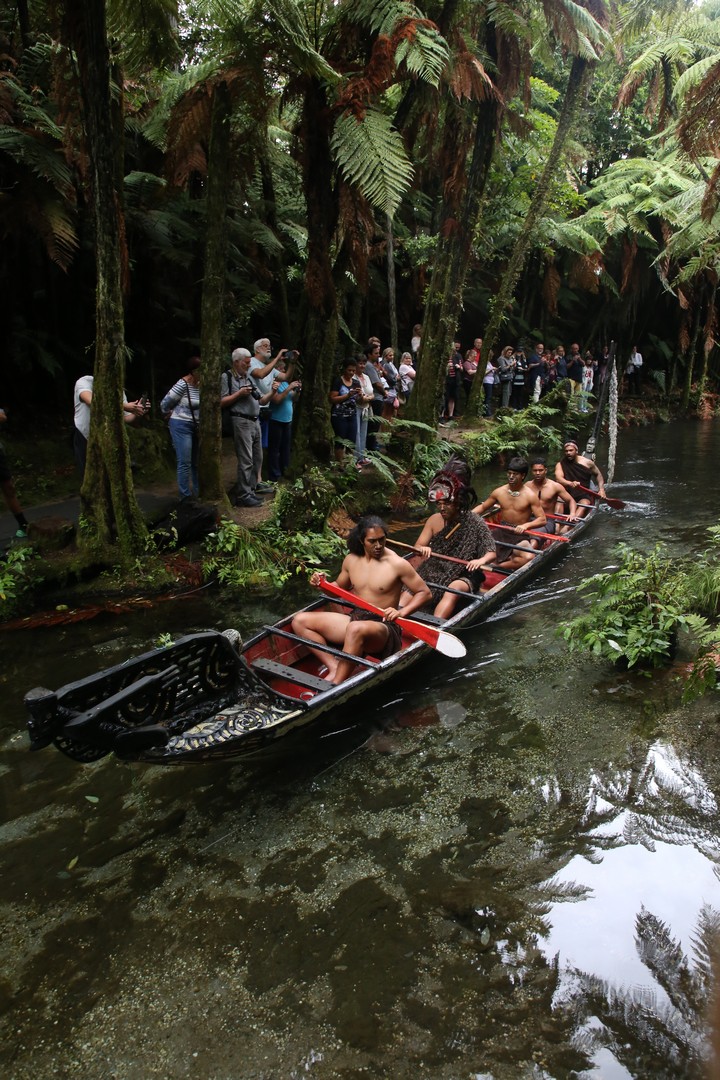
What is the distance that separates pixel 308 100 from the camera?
8352 mm

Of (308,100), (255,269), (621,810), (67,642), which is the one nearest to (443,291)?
(255,269)

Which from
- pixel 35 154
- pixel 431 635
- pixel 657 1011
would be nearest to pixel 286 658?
pixel 431 635

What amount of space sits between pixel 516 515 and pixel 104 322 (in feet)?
17.6

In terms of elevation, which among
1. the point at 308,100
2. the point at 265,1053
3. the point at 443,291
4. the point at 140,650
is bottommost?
the point at 265,1053

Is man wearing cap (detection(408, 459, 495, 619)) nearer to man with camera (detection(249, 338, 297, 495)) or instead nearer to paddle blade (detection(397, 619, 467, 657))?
paddle blade (detection(397, 619, 467, 657))

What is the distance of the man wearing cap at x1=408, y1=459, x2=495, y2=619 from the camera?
685cm

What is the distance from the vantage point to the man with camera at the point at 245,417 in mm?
8852

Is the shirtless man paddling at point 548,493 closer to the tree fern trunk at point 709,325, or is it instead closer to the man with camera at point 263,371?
the man with camera at point 263,371

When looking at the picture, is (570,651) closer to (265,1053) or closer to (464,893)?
(464,893)

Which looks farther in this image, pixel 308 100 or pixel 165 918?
pixel 308 100

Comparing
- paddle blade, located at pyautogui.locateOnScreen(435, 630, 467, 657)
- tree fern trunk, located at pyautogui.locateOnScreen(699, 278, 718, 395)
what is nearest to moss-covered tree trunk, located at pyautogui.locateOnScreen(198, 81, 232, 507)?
paddle blade, located at pyautogui.locateOnScreen(435, 630, 467, 657)

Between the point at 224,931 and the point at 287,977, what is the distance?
45 centimetres

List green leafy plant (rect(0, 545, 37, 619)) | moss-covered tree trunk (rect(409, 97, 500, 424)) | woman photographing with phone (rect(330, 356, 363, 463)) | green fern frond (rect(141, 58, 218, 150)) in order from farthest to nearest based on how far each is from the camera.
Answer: moss-covered tree trunk (rect(409, 97, 500, 424)) → woman photographing with phone (rect(330, 356, 363, 463)) → green fern frond (rect(141, 58, 218, 150)) → green leafy plant (rect(0, 545, 37, 619))

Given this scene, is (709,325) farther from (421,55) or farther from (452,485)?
(452,485)
